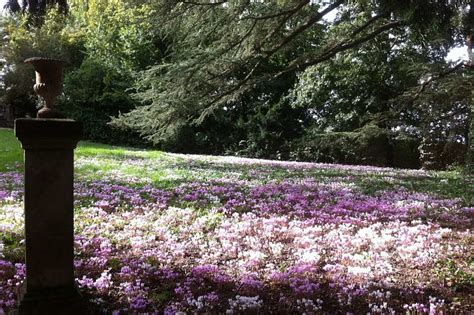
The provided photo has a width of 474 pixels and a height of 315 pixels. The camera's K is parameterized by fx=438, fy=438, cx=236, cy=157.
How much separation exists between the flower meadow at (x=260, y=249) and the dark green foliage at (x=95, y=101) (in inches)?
767

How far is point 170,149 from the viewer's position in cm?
2698

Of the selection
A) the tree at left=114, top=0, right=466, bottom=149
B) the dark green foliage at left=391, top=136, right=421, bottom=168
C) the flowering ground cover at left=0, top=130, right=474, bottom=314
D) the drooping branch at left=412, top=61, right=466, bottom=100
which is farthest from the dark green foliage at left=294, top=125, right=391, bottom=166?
the flowering ground cover at left=0, top=130, right=474, bottom=314

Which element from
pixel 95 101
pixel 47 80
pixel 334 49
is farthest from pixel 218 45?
pixel 95 101

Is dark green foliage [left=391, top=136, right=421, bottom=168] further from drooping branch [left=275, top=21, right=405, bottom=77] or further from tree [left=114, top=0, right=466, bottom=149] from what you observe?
tree [left=114, top=0, right=466, bottom=149]

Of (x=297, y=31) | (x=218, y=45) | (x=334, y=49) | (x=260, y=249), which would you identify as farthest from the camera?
(x=334, y=49)

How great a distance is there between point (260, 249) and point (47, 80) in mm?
2970

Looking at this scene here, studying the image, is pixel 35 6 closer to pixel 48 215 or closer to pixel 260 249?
pixel 48 215

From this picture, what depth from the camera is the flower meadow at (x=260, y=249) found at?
3.69m

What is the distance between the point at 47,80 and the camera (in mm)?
3396

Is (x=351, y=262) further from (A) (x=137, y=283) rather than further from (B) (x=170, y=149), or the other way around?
(B) (x=170, y=149)

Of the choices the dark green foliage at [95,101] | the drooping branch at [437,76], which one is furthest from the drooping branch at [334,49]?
the dark green foliage at [95,101]

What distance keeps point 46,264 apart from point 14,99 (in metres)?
31.4

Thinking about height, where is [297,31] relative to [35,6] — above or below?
above

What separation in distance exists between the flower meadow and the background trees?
315 centimetres
